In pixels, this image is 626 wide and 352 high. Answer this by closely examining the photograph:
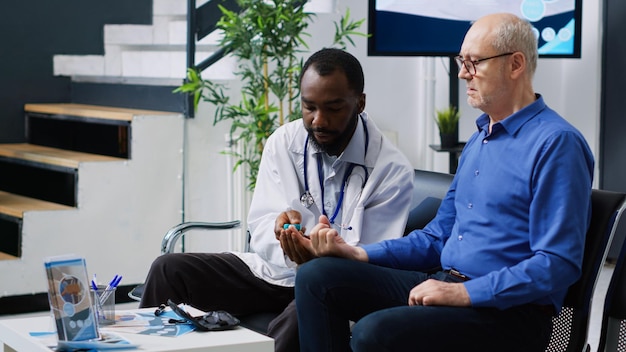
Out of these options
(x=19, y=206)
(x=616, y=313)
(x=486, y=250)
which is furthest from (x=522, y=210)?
(x=19, y=206)

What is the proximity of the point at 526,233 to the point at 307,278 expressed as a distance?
1.79 feet

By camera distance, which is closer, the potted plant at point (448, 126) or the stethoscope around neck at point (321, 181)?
the stethoscope around neck at point (321, 181)

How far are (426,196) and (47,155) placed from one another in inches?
106

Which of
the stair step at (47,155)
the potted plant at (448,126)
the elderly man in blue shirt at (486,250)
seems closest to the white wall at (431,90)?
the potted plant at (448,126)

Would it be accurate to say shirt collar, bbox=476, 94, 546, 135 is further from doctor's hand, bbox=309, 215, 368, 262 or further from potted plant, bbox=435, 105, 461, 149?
potted plant, bbox=435, 105, 461, 149

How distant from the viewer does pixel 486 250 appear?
2.57 metres

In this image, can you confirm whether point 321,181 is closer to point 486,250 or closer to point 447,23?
point 486,250

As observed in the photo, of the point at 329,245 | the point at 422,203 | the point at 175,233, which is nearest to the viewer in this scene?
the point at 329,245

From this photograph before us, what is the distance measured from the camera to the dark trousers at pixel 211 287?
124 inches

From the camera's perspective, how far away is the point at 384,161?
315 cm

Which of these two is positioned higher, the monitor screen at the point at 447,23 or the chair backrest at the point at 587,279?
the monitor screen at the point at 447,23

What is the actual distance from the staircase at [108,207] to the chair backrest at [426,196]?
7.06 feet

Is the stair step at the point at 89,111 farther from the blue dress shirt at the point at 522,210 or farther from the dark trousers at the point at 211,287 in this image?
the blue dress shirt at the point at 522,210

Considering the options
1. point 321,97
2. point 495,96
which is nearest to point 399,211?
point 321,97
